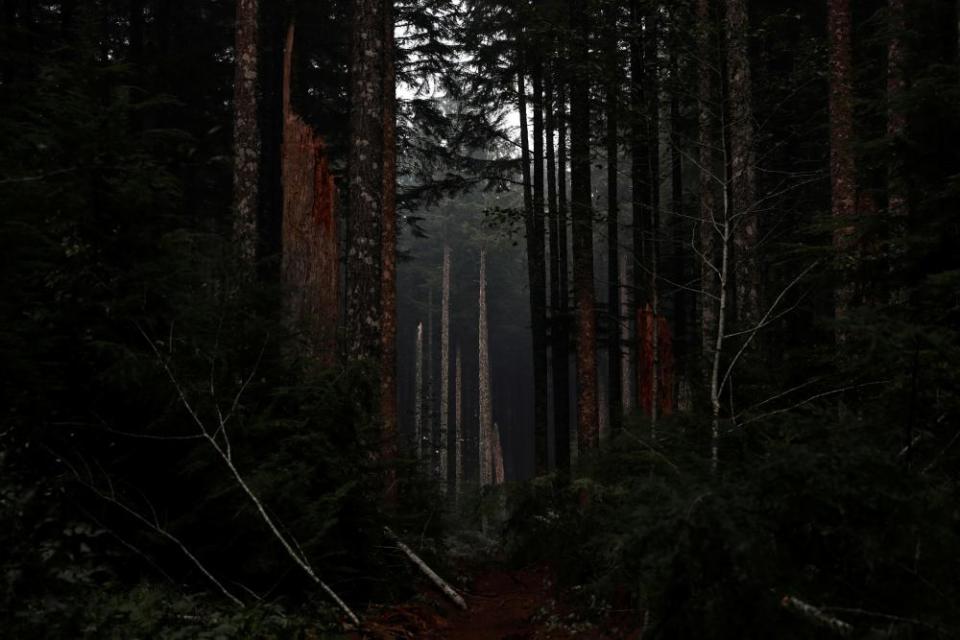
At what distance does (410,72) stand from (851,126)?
12.9 m

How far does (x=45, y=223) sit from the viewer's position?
16.0 ft

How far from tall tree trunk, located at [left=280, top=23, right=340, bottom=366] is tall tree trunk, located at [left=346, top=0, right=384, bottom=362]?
1.74ft

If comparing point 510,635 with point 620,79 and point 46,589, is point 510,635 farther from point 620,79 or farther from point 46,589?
point 620,79

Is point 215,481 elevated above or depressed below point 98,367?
below

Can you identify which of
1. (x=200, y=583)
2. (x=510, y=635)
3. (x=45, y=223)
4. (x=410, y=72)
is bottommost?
(x=510, y=635)

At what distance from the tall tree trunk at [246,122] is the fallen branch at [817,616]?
9738 millimetres

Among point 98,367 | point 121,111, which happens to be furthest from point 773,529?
point 121,111

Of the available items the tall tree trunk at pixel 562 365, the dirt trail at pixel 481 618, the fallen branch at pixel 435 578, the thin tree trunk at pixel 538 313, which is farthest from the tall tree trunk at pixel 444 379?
the fallen branch at pixel 435 578

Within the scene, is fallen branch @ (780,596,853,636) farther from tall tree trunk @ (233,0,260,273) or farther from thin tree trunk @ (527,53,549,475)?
thin tree trunk @ (527,53,549,475)

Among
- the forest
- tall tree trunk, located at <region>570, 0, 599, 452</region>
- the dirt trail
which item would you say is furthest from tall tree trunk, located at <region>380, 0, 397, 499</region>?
tall tree trunk, located at <region>570, 0, 599, 452</region>

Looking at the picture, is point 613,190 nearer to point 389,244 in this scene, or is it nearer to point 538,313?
point 538,313

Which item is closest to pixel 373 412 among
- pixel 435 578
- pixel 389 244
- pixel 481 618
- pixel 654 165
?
pixel 435 578

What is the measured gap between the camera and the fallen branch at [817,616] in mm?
2645

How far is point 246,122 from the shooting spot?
36.4ft
